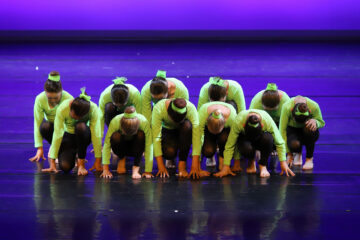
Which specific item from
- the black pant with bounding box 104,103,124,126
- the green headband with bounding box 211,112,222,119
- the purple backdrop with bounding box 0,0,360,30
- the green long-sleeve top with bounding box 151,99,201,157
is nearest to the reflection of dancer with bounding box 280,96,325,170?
the green headband with bounding box 211,112,222,119

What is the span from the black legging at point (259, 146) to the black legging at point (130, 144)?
0.69m

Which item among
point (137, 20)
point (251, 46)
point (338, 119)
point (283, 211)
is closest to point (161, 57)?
point (137, 20)

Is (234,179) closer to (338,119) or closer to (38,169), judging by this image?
(38,169)

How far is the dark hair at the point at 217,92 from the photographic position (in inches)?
166

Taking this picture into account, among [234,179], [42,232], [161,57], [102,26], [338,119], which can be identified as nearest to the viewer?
[42,232]

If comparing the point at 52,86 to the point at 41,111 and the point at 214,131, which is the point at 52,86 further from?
the point at 214,131

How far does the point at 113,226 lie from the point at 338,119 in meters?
3.00

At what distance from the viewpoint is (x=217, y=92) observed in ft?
13.8

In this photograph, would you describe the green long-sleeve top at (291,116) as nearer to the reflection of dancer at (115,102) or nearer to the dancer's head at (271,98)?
the dancer's head at (271,98)

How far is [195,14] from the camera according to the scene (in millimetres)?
7680

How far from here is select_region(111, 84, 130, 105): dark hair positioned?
4.16 metres

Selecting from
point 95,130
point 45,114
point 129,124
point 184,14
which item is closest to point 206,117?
point 129,124

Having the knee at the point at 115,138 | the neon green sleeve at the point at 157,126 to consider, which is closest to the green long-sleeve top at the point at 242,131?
the neon green sleeve at the point at 157,126

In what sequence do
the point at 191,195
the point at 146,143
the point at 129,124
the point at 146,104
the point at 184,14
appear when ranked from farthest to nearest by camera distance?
the point at 184,14, the point at 146,104, the point at 146,143, the point at 129,124, the point at 191,195
